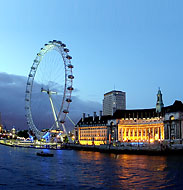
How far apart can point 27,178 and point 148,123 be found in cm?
8057

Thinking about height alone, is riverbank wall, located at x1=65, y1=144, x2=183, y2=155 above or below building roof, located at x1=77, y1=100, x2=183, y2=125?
below

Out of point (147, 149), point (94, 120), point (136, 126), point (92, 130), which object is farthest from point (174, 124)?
point (94, 120)

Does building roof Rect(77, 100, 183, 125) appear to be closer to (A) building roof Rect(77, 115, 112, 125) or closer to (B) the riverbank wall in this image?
(A) building roof Rect(77, 115, 112, 125)

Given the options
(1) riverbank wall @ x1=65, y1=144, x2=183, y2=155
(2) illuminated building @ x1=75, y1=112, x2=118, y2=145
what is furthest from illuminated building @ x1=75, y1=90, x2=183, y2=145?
(1) riverbank wall @ x1=65, y1=144, x2=183, y2=155

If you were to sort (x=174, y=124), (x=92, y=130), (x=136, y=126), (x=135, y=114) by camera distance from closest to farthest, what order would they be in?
(x=174, y=124), (x=136, y=126), (x=135, y=114), (x=92, y=130)

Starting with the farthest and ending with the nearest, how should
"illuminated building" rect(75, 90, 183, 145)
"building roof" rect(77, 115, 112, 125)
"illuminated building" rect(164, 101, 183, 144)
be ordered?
"building roof" rect(77, 115, 112, 125)
"illuminated building" rect(75, 90, 183, 145)
"illuminated building" rect(164, 101, 183, 144)

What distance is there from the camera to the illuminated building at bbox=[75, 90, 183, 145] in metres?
94.5

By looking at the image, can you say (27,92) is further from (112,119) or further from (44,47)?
(112,119)

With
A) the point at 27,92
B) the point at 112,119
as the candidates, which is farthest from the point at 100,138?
the point at 27,92

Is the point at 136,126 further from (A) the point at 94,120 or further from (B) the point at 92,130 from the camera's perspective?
(A) the point at 94,120

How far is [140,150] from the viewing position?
84062 mm

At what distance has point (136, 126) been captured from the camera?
381 ft

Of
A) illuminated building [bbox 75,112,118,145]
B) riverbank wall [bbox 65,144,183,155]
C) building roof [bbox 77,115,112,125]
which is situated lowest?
riverbank wall [bbox 65,144,183,155]

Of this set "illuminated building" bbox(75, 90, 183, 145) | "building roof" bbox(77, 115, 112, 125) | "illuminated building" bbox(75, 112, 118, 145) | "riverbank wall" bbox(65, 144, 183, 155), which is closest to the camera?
"riverbank wall" bbox(65, 144, 183, 155)
